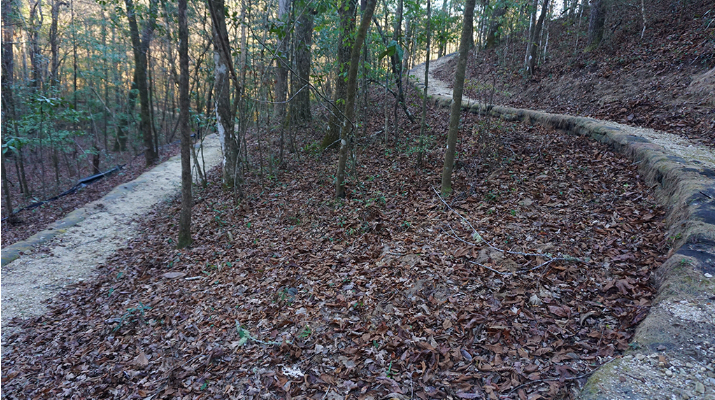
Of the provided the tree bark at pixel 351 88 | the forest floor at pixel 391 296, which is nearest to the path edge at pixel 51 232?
the forest floor at pixel 391 296

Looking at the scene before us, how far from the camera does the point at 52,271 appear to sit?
23.9 feet

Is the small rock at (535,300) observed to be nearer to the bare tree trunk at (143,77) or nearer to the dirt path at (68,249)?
the dirt path at (68,249)

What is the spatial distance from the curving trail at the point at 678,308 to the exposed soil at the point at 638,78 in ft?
7.71

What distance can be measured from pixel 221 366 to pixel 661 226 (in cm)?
586

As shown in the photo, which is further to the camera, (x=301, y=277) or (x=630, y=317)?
(x=301, y=277)

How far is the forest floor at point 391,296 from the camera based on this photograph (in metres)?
3.45

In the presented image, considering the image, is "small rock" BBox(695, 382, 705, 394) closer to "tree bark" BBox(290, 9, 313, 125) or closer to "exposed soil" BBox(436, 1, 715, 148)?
"exposed soil" BBox(436, 1, 715, 148)

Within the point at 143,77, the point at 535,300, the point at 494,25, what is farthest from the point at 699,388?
the point at 494,25

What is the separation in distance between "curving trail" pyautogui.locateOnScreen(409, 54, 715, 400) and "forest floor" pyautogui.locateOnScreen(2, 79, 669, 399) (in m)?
0.19

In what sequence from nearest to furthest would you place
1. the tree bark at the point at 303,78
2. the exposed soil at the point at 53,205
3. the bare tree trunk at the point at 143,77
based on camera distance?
the exposed soil at the point at 53,205
the tree bark at the point at 303,78
the bare tree trunk at the point at 143,77

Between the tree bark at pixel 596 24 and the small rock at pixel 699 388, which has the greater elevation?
the tree bark at pixel 596 24

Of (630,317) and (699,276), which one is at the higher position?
(699,276)

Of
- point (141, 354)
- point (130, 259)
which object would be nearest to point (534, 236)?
point (141, 354)

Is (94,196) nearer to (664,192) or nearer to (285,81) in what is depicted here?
(285,81)
